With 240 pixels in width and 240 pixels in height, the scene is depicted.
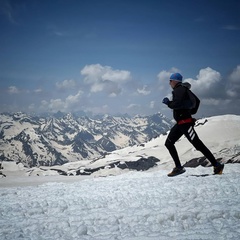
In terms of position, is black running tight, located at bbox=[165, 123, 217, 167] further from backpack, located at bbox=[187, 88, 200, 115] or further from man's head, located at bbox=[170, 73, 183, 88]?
man's head, located at bbox=[170, 73, 183, 88]

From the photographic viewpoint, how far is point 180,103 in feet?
25.3

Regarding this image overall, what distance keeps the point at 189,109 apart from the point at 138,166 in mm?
114934

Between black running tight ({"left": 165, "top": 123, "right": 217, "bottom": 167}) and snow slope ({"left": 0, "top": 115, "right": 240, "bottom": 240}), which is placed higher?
black running tight ({"left": 165, "top": 123, "right": 217, "bottom": 167})

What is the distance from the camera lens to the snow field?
387 centimetres

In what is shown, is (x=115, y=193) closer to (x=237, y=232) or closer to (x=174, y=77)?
(x=237, y=232)

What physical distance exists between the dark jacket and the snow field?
7.07 ft

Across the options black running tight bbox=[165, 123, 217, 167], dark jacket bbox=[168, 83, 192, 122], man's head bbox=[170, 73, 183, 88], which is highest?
man's head bbox=[170, 73, 183, 88]

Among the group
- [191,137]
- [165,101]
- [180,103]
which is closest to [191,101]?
[180,103]

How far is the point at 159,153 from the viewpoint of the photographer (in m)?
142

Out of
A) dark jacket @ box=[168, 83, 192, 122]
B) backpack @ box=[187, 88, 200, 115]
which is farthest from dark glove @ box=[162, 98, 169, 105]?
backpack @ box=[187, 88, 200, 115]

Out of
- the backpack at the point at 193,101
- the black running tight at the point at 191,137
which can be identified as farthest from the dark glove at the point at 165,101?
the black running tight at the point at 191,137

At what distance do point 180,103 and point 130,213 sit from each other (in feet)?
13.4

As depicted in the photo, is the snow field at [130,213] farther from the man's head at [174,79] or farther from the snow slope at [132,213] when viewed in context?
the man's head at [174,79]

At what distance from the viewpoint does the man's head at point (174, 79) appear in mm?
8086
